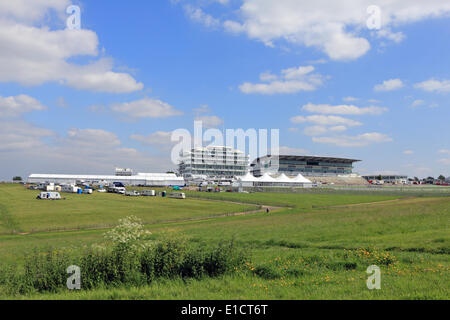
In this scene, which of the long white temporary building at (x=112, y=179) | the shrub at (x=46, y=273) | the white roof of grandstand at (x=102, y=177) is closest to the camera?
the shrub at (x=46, y=273)

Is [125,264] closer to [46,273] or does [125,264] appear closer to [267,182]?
[46,273]

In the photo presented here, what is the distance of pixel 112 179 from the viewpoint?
528 ft

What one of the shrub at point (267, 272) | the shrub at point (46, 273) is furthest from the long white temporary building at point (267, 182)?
the shrub at point (46, 273)

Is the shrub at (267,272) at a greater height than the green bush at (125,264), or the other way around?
the green bush at (125,264)

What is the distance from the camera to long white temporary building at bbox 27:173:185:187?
150 metres

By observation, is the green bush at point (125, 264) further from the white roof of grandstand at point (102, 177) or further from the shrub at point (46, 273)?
the white roof of grandstand at point (102, 177)

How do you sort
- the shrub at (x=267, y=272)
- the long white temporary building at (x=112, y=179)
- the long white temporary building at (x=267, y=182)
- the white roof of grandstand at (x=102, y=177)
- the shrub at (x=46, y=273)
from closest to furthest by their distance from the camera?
the shrub at (x=46, y=273) → the shrub at (x=267, y=272) → the long white temporary building at (x=267, y=182) → the long white temporary building at (x=112, y=179) → the white roof of grandstand at (x=102, y=177)

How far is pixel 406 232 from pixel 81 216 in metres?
40.6

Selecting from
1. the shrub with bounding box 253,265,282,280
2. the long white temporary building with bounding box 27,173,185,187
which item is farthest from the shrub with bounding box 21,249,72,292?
the long white temporary building with bounding box 27,173,185,187

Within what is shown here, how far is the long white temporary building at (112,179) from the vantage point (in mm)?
150000

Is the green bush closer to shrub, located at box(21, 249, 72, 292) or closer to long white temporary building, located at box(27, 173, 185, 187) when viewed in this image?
shrub, located at box(21, 249, 72, 292)

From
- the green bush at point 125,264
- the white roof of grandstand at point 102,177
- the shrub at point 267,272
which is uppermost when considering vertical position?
the white roof of grandstand at point 102,177

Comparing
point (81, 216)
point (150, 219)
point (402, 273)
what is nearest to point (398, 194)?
point (150, 219)

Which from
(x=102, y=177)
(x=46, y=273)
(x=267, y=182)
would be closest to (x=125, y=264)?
(x=46, y=273)
